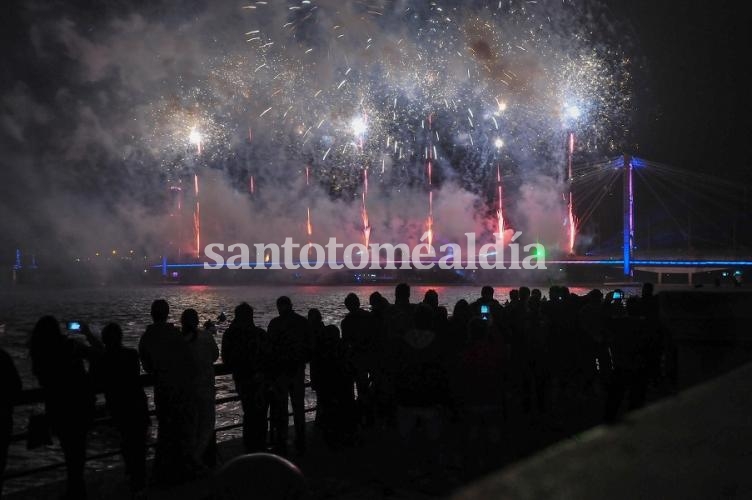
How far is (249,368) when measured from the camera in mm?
6988

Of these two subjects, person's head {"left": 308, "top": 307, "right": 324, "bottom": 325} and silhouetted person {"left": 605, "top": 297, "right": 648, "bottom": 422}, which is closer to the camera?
silhouetted person {"left": 605, "top": 297, "right": 648, "bottom": 422}

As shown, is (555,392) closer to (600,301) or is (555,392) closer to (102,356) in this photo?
(600,301)

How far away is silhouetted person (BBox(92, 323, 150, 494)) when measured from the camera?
5.83 m

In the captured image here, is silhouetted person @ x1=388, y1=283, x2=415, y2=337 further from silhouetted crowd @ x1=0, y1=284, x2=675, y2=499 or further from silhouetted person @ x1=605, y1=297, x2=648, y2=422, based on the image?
silhouetted person @ x1=605, y1=297, x2=648, y2=422

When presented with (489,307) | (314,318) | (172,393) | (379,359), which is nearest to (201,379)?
(172,393)

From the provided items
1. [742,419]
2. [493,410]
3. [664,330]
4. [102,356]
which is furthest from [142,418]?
[664,330]

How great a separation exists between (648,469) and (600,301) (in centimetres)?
439

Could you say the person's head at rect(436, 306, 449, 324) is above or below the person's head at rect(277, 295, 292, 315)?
below

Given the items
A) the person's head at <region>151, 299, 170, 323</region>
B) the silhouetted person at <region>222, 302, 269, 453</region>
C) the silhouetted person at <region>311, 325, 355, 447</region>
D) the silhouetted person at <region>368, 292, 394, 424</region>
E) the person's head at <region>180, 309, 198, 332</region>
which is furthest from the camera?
the silhouetted person at <region>368, 292, 394, 424</region>

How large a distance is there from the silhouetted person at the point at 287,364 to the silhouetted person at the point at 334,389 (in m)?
0.25

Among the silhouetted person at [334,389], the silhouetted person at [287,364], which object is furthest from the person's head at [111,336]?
the silhouetted person at [334,389]

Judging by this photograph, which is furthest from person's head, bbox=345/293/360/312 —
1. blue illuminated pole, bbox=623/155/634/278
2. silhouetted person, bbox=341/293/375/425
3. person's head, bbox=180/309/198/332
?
blue illuminated pole, bbox=623/155/634/278

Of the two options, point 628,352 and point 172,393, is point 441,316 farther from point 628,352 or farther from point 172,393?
point 172,393

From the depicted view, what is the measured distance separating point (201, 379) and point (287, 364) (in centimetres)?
115
